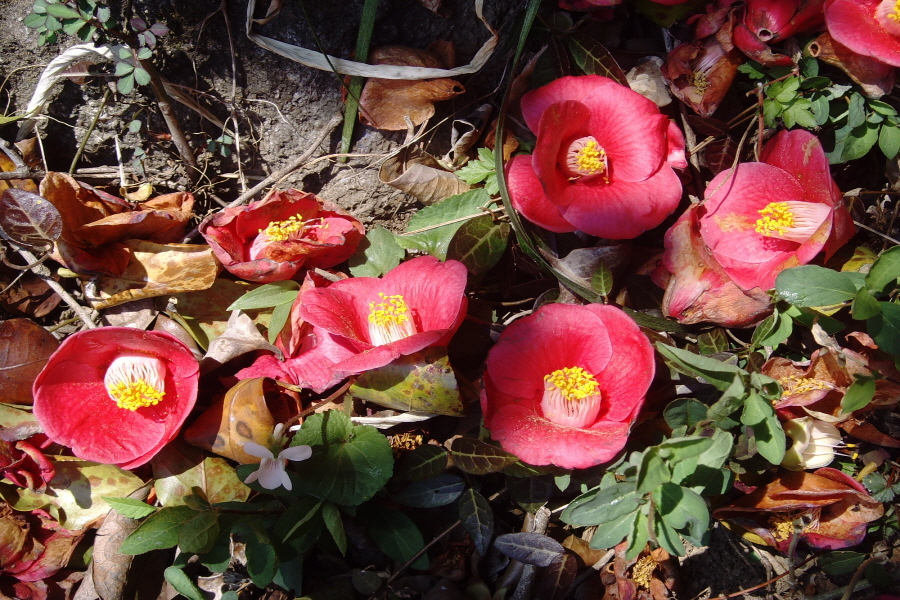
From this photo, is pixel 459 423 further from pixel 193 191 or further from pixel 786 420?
pixel 193 191

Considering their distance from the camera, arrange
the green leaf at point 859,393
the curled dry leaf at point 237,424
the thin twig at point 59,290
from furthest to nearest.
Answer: the thin twig at point 59,290
the curled dry leaf at point 237,424
the green leaf at point 859,393

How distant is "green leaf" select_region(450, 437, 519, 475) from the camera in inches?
61.0

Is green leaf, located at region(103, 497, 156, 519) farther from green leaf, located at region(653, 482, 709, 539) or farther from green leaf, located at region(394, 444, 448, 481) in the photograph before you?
green leaf, located at region(653, 482, 709, 539)

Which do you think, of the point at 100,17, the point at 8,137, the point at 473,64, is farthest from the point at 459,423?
the point at 8,137

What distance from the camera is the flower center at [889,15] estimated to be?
4.79 feet

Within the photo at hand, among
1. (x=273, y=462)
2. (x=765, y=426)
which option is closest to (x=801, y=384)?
(x=765, y=426)

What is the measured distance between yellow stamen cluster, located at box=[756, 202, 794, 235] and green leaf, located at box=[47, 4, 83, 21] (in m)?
1.72

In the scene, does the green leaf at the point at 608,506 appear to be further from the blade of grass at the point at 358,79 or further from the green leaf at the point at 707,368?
the blade of grass at the point at 358,79

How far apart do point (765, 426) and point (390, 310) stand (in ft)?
2.92

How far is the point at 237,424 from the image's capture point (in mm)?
1540

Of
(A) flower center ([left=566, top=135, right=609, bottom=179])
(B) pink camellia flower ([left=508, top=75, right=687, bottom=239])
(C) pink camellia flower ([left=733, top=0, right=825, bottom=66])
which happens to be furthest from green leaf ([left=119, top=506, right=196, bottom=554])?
(C) pink camellia flower ([left=733, top=0, right=825, bottom=66])

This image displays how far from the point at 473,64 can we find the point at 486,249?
0.49 meters

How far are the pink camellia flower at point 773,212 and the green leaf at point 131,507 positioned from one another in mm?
1533

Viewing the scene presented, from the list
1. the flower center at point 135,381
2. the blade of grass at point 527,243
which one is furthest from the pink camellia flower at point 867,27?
the flower center at point 135,381
